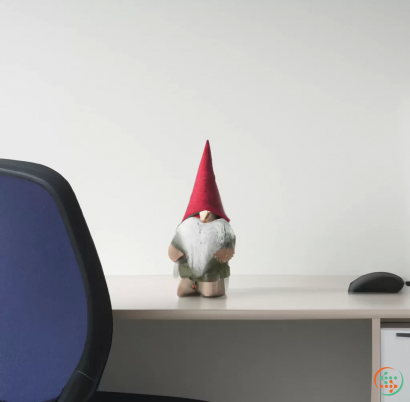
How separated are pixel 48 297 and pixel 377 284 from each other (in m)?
0.74

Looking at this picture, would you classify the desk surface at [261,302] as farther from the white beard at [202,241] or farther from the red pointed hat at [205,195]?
the red pointed hat at [205,195]

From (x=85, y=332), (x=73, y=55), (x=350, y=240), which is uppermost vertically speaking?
(x=73, y=55)

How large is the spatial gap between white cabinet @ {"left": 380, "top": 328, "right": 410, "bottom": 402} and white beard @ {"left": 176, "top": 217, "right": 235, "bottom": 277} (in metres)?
0.37

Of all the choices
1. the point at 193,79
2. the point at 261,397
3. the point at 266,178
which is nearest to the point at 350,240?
the point at 266,178

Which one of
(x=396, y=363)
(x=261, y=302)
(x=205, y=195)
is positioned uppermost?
(x=205, y=195)

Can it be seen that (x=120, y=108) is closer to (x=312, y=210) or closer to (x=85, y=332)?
(x=312, y=210)

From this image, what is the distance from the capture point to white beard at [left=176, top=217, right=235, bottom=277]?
1.10 m

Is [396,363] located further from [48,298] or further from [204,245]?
[48,298]

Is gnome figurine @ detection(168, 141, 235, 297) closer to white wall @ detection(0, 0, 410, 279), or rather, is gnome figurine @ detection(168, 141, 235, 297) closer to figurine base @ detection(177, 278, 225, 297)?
figurine base @ detection(177, 278, 225, 297)

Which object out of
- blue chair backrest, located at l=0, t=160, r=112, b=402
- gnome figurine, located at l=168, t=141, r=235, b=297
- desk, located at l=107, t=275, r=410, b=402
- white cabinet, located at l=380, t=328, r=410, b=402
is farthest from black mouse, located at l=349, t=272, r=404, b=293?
blue chair backrest, located at l=0, t=160, r=112, b=402

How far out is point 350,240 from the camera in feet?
4.95

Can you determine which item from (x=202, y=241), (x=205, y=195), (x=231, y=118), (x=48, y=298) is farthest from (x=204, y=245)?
(x=231, y=118)

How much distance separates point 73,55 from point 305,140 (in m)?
0.76

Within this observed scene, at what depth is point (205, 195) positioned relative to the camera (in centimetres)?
114
